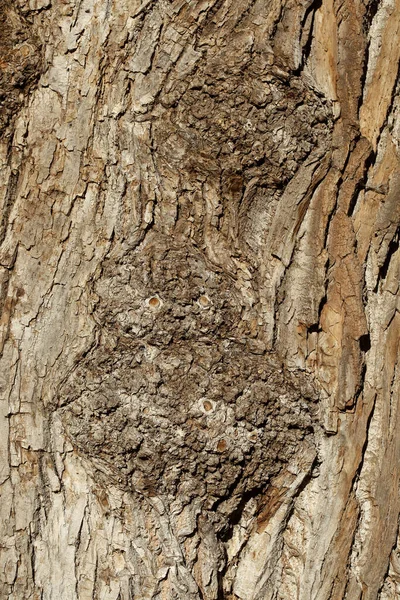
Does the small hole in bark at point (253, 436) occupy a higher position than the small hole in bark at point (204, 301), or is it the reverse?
the small hole in bark at point (204, 301)

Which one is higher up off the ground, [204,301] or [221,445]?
[204,301]

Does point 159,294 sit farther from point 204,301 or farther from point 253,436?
point 253,436

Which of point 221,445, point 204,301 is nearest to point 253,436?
point 221,445

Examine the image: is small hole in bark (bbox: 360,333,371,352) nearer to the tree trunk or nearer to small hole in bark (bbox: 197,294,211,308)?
the tree trunk

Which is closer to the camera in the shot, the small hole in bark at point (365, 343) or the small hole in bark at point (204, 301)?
the small hole in bark at point (204, 301)

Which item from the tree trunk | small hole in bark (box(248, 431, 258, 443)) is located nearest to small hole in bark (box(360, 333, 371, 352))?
the tree trunk

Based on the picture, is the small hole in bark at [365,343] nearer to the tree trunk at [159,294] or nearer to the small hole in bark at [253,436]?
the tree trunk at [159,294]

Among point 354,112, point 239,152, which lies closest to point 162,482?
point 239,152

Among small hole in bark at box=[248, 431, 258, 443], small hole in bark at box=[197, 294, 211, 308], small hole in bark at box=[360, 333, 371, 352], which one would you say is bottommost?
small hole in bark at box=[248, 431, 258, 443]

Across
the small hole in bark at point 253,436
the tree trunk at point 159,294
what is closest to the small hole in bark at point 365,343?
the tree trunk at point 159,294
